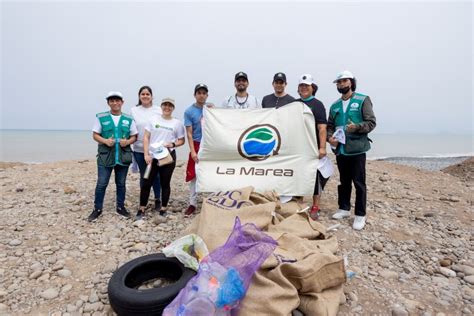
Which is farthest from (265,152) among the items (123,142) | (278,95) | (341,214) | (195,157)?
(123,142)

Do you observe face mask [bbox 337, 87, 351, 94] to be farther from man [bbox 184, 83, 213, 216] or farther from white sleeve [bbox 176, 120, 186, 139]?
white sleeve [bbox 176, 120, 186, 139]

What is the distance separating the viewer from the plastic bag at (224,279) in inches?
94.4

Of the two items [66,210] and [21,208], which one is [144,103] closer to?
[66,210]

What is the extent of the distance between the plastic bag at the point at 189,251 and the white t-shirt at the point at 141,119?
2.79 m

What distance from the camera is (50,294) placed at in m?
3.28

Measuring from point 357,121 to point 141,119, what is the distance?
401cm

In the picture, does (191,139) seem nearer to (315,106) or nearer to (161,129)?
(161,129)

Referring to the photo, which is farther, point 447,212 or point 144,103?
point 447,212

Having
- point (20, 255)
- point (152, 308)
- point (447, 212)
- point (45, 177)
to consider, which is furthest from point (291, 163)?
point (45, 177)

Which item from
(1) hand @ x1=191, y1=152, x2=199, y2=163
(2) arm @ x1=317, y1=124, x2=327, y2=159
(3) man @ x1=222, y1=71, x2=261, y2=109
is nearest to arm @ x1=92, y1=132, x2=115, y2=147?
(1) hand @ x1=191, y1=152, x2=199, y2=163

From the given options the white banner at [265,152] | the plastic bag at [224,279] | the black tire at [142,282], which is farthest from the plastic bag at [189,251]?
the white banner at [265,152]

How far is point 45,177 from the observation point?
10.2m

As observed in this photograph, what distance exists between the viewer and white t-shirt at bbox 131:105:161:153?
18.5 ft

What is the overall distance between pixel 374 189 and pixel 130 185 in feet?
23.3
